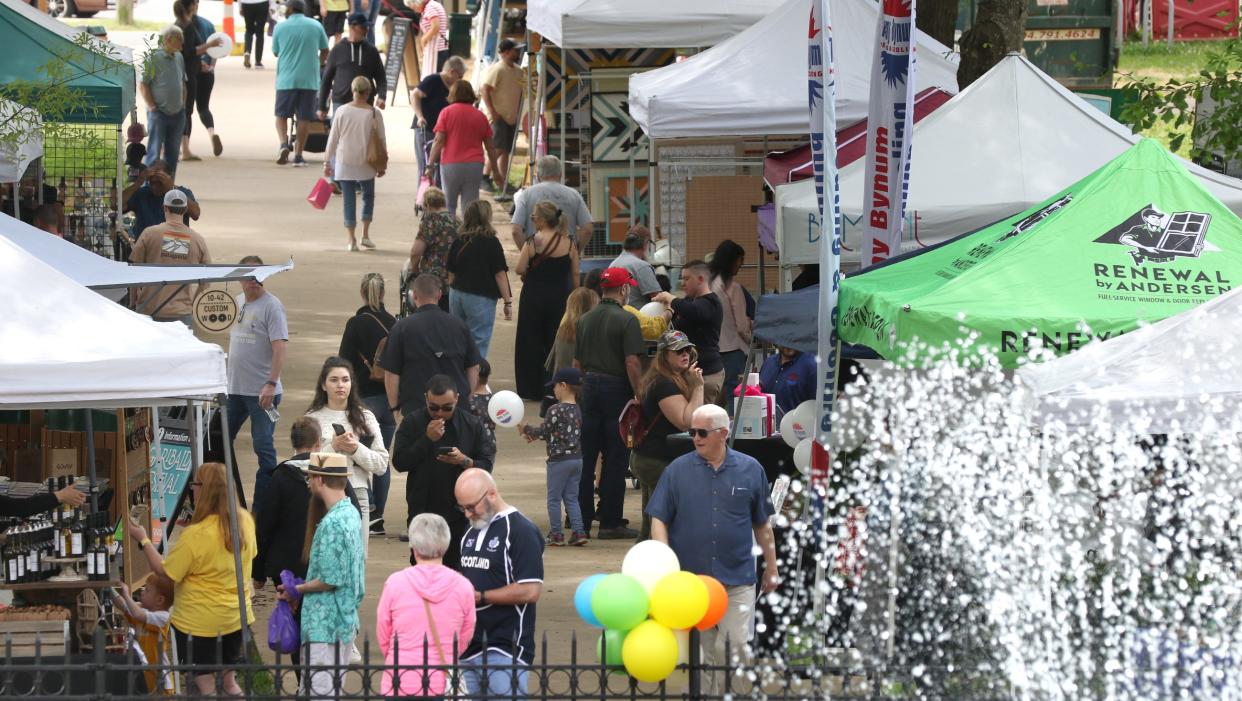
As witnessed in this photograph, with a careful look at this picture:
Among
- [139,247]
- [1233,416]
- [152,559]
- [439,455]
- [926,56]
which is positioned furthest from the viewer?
[926,56]

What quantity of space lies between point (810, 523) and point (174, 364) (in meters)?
3.09

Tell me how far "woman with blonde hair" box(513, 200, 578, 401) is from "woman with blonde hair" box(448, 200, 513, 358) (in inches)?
8.3

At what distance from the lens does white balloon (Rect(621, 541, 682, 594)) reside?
6.32m

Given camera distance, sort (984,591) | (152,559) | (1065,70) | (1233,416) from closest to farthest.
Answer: (1233,416) → (984,591) → (152,559) → (1065,70)

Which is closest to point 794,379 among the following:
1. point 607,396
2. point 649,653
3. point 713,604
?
point 607,396

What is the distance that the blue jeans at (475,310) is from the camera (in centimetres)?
1391

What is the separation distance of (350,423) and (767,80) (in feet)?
18.8

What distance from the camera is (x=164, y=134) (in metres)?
20.1

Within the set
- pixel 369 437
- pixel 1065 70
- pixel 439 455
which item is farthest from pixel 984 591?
pixel 1065 70

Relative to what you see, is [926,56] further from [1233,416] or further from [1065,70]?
[1233,416]

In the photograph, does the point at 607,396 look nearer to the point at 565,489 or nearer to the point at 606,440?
the point at 606,440

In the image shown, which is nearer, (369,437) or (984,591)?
(984,591)

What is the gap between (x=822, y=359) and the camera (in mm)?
8586

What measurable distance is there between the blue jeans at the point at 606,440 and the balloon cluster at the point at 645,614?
4.96 m
